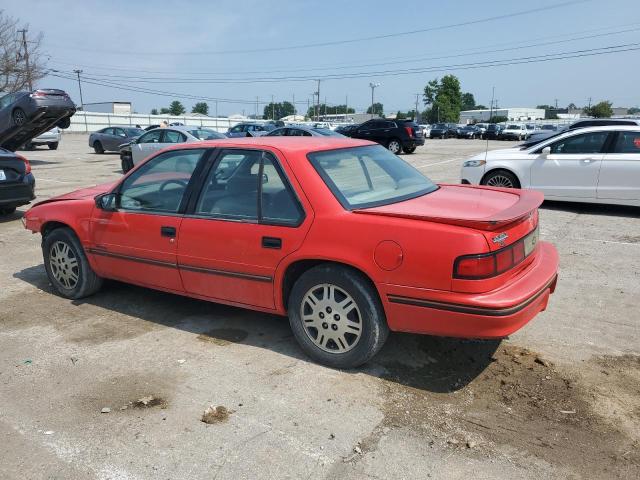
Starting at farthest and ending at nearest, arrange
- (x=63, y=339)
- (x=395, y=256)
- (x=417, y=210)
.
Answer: (x=63, y=339)
(x=417, y=210)
(x=395, y=256)

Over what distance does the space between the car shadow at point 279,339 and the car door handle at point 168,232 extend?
2.65 feet

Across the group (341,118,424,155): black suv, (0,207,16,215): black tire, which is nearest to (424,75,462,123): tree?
(341,118,424,155): black suv

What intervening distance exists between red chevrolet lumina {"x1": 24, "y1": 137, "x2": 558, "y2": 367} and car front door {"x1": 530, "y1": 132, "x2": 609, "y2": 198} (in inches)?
219

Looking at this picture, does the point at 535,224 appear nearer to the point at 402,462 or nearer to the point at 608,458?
the point at 608,458

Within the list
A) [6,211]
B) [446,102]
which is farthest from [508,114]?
[6,211]

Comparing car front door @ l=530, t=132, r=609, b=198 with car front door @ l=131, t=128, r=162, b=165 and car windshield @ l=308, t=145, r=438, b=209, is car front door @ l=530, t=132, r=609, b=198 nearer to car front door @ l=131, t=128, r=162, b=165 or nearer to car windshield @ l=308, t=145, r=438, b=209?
car windshield @ l=308, t=145, r=438, b=209

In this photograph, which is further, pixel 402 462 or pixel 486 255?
pixel 486 255

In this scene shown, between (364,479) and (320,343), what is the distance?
1.25 metres

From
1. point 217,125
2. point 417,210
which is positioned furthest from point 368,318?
point 217,125

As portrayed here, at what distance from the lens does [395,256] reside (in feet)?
11.1

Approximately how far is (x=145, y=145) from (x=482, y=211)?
13.8 meters

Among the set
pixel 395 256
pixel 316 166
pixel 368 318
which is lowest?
pixel 368 318

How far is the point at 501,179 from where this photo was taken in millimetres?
10031

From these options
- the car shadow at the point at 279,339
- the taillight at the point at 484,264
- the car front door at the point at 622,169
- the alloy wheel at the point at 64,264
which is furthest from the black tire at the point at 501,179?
the alloy wheel at the point at 64,264
